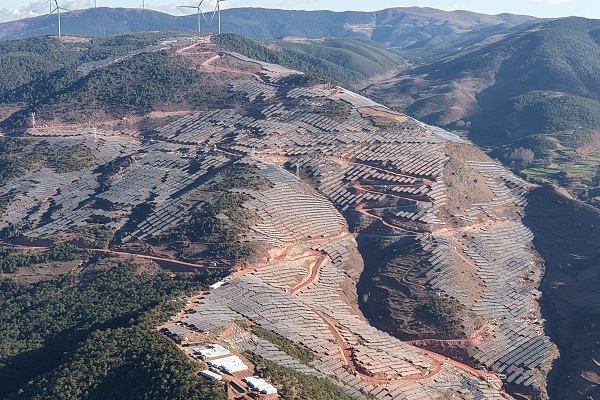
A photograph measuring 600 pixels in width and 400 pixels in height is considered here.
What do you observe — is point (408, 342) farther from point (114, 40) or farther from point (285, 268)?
point (114, 40)

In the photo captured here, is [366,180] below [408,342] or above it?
above

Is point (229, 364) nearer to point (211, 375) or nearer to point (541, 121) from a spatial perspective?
point (211, 375)

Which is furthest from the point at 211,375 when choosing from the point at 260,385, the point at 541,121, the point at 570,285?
the point at 541,121

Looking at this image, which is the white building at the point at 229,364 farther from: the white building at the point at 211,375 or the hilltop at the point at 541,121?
the hilltop at the point at 541,121

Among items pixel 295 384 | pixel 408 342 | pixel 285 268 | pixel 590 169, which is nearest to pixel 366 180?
pixel 285 268

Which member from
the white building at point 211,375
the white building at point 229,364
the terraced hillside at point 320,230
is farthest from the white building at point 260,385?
the white building at point 211,375
